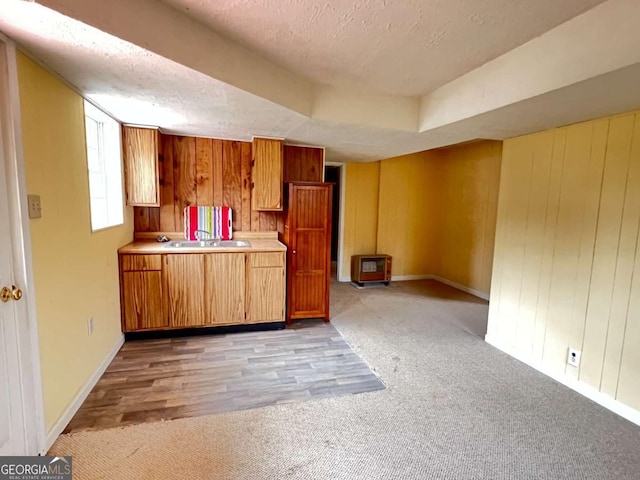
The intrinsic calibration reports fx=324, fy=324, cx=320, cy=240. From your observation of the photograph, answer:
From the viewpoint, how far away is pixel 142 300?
3.06 metres

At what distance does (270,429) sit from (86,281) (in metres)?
1.61

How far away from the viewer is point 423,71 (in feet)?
7.22

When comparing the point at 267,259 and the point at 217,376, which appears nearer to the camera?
the point at 217,376

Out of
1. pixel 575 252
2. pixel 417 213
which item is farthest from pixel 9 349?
pixel 417 213

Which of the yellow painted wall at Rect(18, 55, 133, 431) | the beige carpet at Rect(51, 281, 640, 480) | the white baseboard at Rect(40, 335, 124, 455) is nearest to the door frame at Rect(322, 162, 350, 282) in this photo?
the beige carpet at Rect(51, 281, 640, 480)

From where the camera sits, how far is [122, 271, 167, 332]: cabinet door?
302 cm

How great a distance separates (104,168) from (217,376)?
2.06 m

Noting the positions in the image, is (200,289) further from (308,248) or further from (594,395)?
(594,395)

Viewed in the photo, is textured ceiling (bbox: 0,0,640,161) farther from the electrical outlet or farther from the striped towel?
the electrical outlet

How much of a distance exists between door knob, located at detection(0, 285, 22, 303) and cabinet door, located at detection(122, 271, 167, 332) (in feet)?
A: 4.91

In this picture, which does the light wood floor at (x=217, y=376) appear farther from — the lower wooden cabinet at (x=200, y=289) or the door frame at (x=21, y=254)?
the door frame at (x=21, y=254)

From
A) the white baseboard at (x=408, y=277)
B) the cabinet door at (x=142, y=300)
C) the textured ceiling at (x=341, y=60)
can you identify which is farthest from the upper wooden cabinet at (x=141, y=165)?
the white baseboard at (x=408, y=277)

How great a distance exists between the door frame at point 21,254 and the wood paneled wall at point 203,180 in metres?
1.94

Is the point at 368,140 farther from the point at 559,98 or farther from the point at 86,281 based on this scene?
the point at 86,281
